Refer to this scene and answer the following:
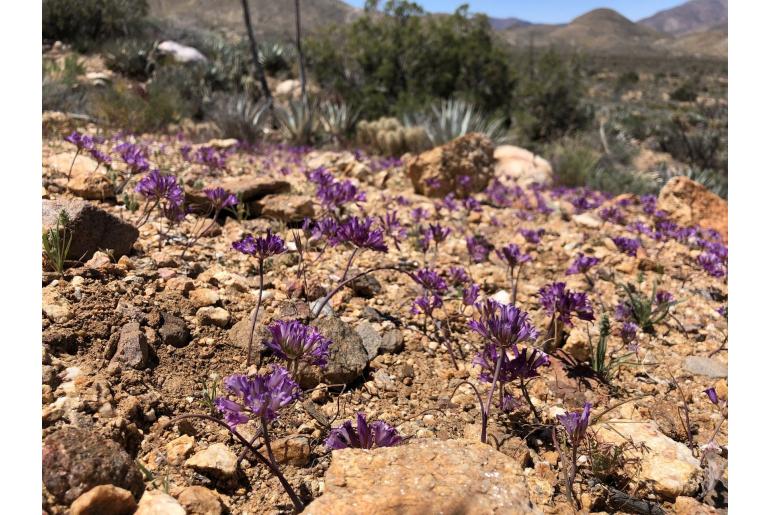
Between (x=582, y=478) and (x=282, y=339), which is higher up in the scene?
(x=282, y=339)

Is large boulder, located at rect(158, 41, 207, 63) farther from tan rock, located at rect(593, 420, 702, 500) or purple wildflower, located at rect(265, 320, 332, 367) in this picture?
tan rock, located at rect(593, 420, 702, 500)

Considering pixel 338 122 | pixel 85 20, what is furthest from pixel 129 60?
pixel 338 122

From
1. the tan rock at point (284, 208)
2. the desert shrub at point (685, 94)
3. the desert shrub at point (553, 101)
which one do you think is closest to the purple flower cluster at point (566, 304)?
the tan rock at point (284, 208)

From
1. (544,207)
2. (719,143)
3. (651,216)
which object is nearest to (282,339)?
(544,207)

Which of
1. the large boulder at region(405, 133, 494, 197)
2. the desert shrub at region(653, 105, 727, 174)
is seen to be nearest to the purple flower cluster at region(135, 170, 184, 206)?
the large boulder at region(405, 133, 494, 197)

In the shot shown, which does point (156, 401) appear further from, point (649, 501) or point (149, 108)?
point (149, 108)
